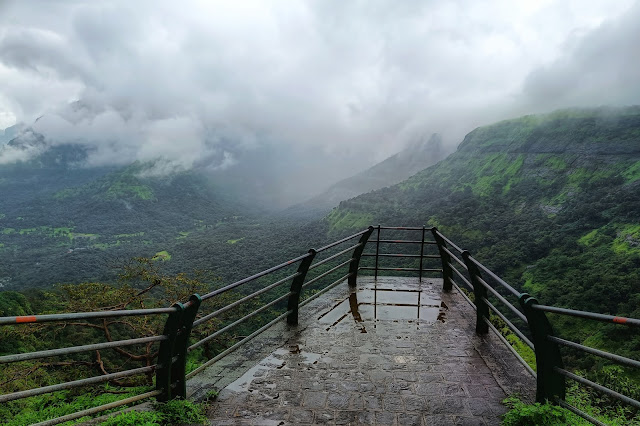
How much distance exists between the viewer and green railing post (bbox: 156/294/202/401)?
9.27 ft

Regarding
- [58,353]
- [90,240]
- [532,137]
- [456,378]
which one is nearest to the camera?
[58,353]

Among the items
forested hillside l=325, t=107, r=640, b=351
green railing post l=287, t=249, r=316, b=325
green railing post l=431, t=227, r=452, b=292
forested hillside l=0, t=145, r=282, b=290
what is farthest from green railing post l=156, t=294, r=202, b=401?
forested hillside l=0, t=145, r=282, b=290

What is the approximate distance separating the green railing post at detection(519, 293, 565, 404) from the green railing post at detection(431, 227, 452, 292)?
11.0 ft

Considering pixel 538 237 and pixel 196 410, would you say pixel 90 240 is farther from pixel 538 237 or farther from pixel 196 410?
pixel 196 410

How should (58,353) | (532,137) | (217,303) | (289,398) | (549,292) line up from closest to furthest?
(58,353), (289,398), (217,303), (549,292), (532,137)

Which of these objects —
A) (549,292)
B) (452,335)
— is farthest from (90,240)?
(452,335)

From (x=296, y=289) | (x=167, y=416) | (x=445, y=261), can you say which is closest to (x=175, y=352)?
(x=167, y=416)

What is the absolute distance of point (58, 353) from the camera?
7.21 ft

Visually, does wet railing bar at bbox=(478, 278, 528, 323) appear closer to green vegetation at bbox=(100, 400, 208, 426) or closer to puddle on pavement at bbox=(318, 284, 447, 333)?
puddle on pavement at bbox=(318, 284, 447, 333)

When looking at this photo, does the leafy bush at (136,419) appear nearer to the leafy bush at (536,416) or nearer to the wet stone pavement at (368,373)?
the wet stone pavement at (368,373)

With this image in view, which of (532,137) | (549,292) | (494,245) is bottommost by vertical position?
(549,292)

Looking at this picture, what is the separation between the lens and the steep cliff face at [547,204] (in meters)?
48.7

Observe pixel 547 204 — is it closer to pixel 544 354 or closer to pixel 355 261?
pixel 355 261

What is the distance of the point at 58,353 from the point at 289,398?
1911mm
